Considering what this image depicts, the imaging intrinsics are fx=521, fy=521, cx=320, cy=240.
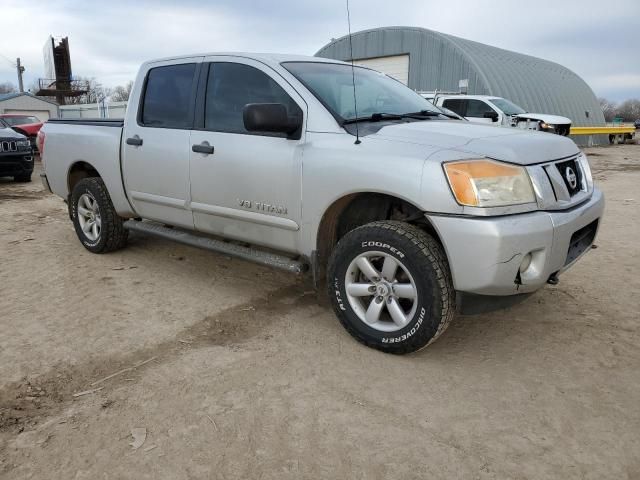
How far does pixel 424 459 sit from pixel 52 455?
1.57 meters

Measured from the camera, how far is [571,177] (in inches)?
123

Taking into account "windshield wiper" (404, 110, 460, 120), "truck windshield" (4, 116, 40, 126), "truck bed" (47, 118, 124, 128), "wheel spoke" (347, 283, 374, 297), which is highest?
"truck windshield" (4, 116, 40, 126)

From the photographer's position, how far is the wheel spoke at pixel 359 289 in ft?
10.1

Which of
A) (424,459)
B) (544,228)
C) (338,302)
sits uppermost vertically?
(544,228)

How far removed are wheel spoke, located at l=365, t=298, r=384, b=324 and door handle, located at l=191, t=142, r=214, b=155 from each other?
1.61 meters

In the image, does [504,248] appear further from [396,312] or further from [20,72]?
[20,72]

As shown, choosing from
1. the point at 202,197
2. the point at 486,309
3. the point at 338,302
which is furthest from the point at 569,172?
the point at 202,197

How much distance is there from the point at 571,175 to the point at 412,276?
3.95 feet

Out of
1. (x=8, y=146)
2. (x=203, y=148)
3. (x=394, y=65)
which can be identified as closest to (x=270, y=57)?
(x=203, y=148)

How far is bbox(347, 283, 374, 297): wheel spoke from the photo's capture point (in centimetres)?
308

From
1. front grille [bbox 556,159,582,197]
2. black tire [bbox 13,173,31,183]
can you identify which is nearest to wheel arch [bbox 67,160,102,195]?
front grille [bbox 556,159,582,197]

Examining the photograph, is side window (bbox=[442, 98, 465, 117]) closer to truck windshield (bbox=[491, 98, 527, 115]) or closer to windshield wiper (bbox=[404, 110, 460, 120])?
truck windshield (bbox=[491, 98, 527, 115])

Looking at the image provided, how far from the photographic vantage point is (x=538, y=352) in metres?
3.14

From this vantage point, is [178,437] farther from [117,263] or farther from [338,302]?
[117,263]
